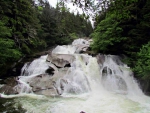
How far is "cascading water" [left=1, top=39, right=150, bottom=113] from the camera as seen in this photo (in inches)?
277

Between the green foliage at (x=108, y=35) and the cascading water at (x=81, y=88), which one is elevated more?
the green foliage at (x=108, y=35)

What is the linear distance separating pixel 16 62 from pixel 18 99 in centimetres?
598

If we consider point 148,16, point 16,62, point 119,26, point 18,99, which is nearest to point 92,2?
point 18,99

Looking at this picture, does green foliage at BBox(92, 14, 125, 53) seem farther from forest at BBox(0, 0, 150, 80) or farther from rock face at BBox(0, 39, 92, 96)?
rock face at BBox(0, 39, 92, 96)

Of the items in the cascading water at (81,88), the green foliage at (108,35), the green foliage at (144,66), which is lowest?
the cascading water at (81,88)

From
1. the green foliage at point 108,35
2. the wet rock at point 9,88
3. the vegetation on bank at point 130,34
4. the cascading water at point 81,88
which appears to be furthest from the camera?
the green foliage at point 108,35

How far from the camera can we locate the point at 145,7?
10820 mm

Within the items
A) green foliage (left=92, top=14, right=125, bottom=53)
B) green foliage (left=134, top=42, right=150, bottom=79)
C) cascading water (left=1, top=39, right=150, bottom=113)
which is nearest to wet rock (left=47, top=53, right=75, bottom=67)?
cascading water (left=1, top=39, right=150, bottom=113)

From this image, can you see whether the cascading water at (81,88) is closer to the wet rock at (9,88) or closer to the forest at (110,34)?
the wet rock at (9,88)

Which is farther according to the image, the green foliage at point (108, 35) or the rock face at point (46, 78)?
the green foliage at point (108, 35)

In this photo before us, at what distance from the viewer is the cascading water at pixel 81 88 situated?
7034 mm

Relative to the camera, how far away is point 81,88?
9.35 meters

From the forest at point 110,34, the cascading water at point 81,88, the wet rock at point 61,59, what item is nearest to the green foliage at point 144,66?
the forest at point 110,34

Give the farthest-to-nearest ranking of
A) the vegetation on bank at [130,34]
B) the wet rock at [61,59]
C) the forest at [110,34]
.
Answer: the wet rock at [61,59]
the vegetation on bank at [130,34]
the forest at [110,34]
